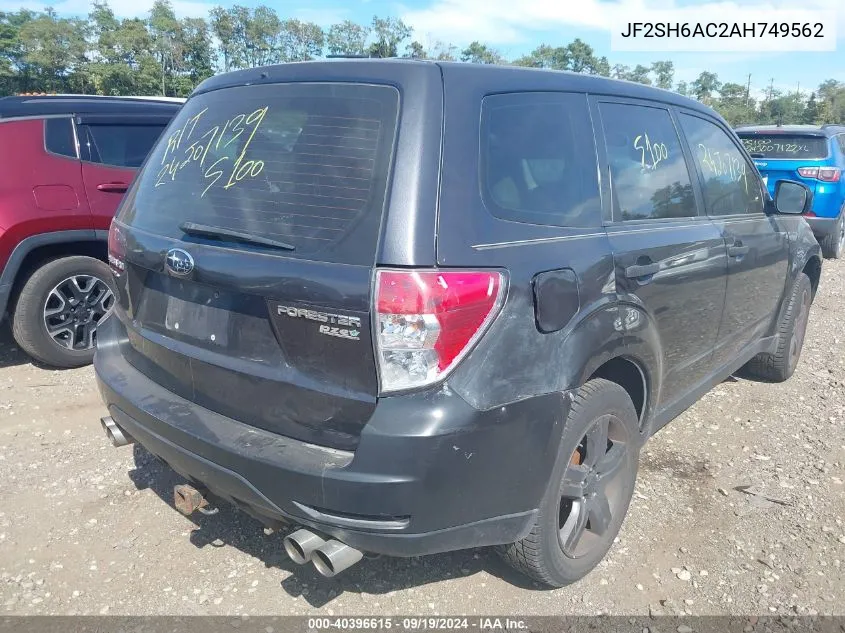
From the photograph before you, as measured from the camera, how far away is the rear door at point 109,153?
16.2 feet

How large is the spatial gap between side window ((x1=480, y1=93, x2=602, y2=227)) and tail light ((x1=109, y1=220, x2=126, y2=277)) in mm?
1449

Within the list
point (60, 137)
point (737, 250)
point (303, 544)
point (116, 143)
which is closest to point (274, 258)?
point (303, 544)

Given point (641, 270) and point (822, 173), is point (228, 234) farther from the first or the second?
point (822, 173)

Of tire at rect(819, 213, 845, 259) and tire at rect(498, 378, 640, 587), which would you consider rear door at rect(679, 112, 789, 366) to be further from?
tire at rect(819, 213, 845, 259)

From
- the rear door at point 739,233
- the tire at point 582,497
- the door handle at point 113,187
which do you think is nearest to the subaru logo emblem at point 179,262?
the tire at point 582,497

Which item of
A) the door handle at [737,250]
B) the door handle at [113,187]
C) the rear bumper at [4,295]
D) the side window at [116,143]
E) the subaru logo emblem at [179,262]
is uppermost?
the side window at [116,143]

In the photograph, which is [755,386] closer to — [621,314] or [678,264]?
[678,264]

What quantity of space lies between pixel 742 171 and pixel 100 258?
172 inches

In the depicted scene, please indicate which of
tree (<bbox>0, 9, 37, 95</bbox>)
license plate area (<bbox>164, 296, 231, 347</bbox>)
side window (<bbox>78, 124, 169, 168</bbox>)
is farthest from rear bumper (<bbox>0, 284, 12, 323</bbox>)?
tree (<bbox>0, 9, 37, 95</bbox>)

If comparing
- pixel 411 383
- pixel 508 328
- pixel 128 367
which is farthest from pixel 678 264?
pixel 128 367

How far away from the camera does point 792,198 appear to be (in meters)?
4.09

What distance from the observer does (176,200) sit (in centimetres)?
252

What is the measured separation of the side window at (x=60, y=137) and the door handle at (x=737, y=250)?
4.39 meters

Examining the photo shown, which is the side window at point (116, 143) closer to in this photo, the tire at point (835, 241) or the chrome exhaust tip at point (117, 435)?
the chrome exhaust tip at point (117, 435)
